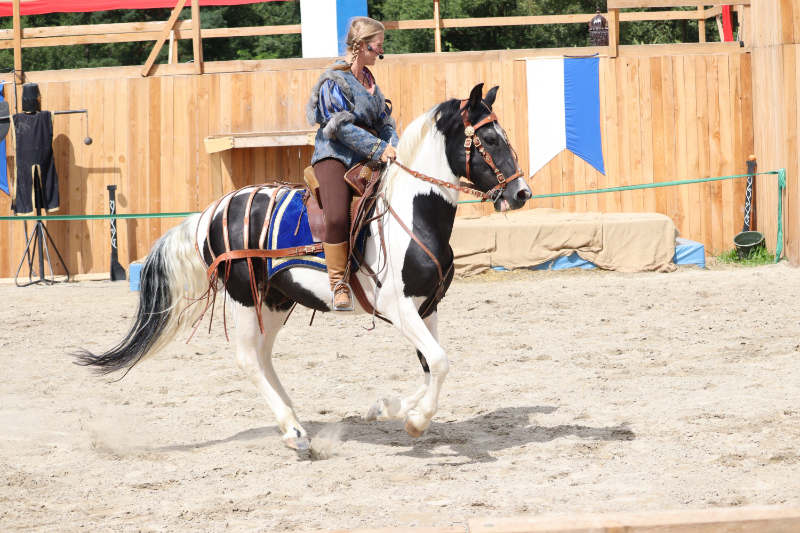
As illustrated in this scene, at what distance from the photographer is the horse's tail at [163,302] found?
604cm

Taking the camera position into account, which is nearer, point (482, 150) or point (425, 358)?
point (482, 150)

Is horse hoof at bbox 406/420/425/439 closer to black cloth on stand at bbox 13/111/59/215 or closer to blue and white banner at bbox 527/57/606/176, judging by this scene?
blue and white banner at bbox 527/57/606/176

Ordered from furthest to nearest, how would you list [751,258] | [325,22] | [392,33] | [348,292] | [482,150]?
A: 1. [392,33]
2. [325,22]
3. [751,258]
4. [348,292]
5. [482,150]

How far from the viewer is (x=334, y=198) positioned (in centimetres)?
544

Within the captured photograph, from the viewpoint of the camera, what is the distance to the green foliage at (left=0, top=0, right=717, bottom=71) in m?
25.8

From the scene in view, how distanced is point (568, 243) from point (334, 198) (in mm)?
7324

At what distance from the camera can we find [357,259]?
5492 millimetres

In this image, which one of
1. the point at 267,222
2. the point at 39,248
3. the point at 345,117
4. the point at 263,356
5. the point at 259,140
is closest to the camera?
the point at 345,117

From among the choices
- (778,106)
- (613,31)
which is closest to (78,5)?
(613,31)

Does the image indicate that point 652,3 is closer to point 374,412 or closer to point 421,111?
point 421,111

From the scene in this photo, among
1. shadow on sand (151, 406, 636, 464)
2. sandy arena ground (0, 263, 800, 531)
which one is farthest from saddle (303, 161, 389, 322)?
sandy arena ground (0, 263, 800, 531)

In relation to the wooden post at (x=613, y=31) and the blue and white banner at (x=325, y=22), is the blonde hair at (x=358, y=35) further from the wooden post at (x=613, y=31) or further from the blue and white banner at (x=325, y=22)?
the blue and white banner at (x=325, y=22)

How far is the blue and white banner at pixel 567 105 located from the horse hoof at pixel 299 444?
28.9ft

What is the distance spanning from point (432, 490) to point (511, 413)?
1681 mm
